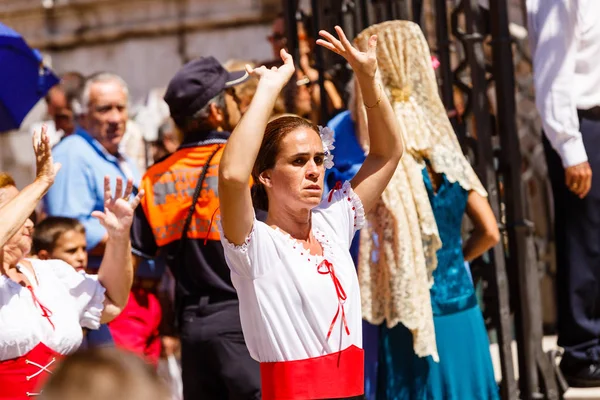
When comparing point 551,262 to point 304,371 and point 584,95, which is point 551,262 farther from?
point 304,371

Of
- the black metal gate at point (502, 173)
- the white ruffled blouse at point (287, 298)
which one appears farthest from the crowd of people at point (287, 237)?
the black metal gate at point (502, 173)

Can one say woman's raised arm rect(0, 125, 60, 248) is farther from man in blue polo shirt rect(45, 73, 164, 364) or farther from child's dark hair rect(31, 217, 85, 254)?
man in blue polo shirt rect(45, 73, 164, 364)

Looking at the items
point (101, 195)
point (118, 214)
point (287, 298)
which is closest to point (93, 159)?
point (101, 195)

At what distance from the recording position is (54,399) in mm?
1893

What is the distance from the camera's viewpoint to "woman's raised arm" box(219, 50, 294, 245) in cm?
345

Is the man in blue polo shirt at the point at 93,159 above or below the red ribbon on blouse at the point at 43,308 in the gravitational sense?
A: above

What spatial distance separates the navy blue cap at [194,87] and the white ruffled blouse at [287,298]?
1.59m

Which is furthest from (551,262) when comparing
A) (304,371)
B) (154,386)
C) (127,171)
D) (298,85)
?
(154,386)

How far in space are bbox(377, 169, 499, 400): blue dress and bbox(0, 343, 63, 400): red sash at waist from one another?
1521 millimetres

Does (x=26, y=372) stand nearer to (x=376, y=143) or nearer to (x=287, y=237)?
(x=287, y=237)

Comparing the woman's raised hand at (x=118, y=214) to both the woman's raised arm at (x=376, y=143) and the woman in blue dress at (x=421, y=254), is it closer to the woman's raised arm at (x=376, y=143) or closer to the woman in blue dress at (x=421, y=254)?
the woman's raised arm at (x=376, y=143)

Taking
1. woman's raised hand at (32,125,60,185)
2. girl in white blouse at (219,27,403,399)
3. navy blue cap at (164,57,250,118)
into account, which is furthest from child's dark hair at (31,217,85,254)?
girl in white blouse at (219,27,403,399)

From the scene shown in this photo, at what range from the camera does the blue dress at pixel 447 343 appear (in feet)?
16.5

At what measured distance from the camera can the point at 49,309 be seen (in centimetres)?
413
